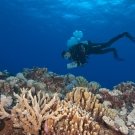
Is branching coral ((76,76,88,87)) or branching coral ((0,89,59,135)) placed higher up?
branching coral ((76,76,88,87))

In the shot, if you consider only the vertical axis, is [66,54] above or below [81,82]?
above

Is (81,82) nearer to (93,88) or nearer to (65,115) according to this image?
(93,88)

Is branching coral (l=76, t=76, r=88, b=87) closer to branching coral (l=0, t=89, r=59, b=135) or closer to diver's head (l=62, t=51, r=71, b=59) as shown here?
diver's head (l=62, t=51, r=71, b=59)

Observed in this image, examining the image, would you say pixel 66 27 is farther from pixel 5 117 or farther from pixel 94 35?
pixel 5 117

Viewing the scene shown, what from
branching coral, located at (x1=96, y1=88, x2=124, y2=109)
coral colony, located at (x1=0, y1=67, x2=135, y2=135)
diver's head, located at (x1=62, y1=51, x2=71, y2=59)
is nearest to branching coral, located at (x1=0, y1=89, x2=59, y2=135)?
coral colony, located at (x1=0, y1=67, x2=135, y2=135)

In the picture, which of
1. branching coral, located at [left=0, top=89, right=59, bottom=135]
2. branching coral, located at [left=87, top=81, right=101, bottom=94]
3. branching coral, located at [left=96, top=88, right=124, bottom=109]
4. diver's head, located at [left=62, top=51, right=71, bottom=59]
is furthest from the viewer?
diver's head, located at [left=62, top=51, right=71, bottom=59]

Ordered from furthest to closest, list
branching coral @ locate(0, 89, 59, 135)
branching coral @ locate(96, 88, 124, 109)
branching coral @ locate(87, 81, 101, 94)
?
branching coral @ locate(87, 81, 101, 94)
branching coral @ locate(96, 88, 124, 109)
branching coral @ locate(0, 89, 59, 135)

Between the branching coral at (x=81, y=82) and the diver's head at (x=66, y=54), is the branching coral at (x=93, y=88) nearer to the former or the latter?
the branching coral at (x=81, y=82)

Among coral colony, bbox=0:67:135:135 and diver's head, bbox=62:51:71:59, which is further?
diver's head, bbox=62:51:71:59

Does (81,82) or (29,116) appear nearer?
(29,116)

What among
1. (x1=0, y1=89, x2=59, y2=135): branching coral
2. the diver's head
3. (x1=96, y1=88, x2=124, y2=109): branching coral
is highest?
the diver's head

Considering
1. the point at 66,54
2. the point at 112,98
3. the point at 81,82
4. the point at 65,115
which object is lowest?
the point at 65,115

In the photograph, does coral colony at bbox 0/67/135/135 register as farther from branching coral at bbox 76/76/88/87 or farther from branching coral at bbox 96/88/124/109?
branching coral at bbox 76/76/88/87

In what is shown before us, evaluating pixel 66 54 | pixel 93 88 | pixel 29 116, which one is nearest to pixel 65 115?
pixel 29 116
